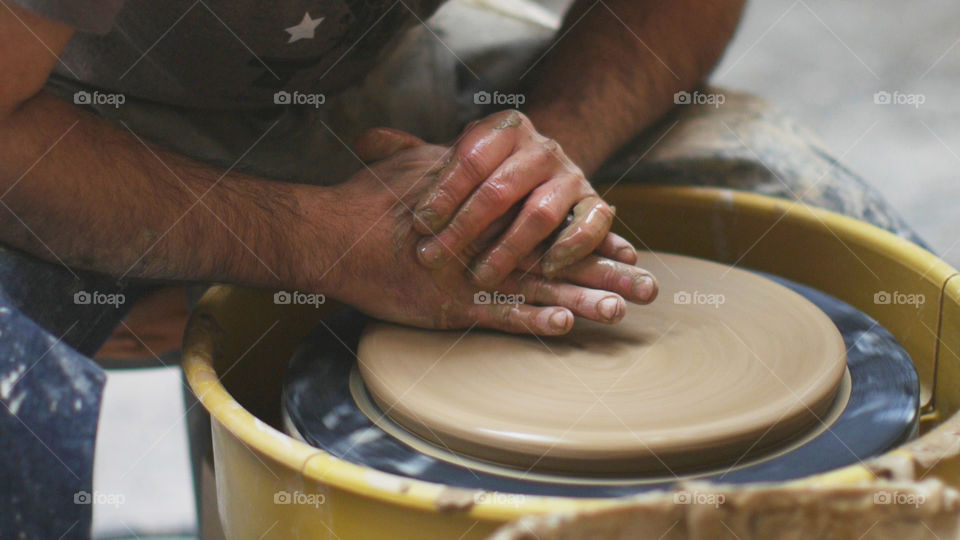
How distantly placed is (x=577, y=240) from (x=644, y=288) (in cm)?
10

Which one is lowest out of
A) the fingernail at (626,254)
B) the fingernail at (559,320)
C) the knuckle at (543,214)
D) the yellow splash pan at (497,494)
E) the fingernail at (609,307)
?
the yellow splash pan at (497,494)

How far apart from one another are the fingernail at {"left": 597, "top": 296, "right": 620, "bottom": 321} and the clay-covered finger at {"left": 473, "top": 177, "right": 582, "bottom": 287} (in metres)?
0.12

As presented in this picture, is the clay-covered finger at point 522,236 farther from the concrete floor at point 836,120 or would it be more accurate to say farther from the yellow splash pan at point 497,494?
the concrete floor at point 836,120

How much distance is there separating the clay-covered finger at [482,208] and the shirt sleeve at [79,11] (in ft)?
1.43

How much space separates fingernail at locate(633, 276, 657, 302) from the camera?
3.54ft

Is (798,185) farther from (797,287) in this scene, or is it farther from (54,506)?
(54,506)

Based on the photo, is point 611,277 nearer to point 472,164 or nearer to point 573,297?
point 573,297

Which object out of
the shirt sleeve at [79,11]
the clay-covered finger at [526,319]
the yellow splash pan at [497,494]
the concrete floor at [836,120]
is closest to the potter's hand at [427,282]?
the clay-covered finger at [526,319]

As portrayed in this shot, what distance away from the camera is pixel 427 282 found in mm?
1102

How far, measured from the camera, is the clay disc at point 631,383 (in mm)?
870

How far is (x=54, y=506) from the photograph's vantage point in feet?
3.06

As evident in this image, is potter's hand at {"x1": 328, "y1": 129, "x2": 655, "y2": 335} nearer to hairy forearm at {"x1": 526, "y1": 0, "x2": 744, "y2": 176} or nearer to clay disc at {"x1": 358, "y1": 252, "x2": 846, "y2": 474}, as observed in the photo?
clay disc at {"x1": 358, "y1": 252, "x2": 846, "y2": 474}

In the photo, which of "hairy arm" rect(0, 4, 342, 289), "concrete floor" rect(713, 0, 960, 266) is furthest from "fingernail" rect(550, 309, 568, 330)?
"concrete floor" rect(713, 0, 960, 266)

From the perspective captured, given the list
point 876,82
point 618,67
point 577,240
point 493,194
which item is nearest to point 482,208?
point 493,194
